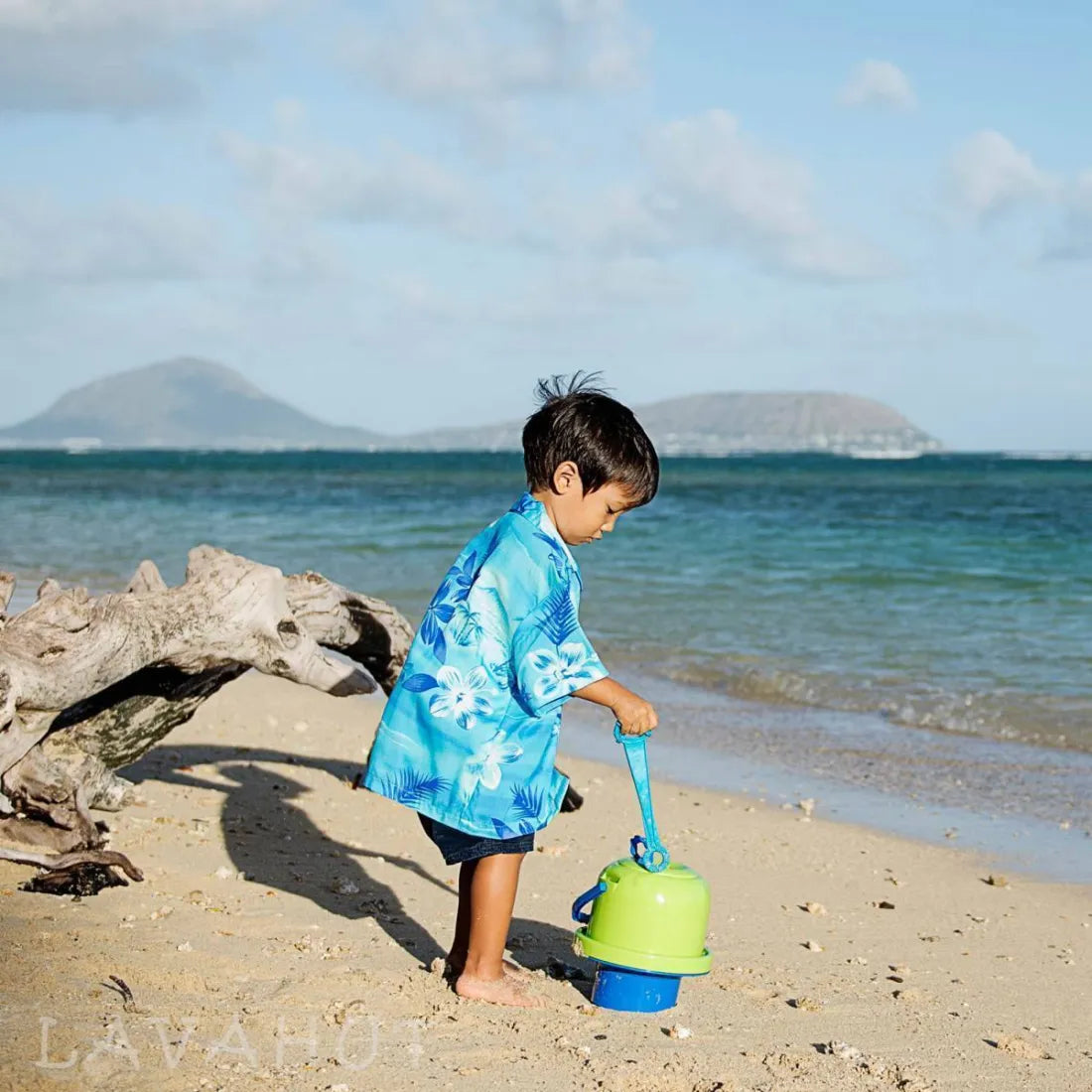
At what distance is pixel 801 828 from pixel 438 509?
26.1 m

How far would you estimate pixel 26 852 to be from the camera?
4.11m

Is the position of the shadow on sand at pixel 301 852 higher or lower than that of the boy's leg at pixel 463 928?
lower

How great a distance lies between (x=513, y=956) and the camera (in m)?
3.86

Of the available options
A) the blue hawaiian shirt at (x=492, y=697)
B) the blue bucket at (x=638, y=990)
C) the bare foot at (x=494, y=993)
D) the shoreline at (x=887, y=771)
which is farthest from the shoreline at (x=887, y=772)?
the blue hawaiian shirt at (x=492, y=697)

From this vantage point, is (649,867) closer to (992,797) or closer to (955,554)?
(992,797)

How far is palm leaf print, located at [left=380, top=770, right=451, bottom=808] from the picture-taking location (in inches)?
130

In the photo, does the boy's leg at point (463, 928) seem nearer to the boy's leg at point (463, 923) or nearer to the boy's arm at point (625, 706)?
the boy's leg at point (463, 923)

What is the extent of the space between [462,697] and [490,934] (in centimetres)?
62

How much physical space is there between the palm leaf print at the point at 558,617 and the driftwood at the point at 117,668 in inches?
62.5

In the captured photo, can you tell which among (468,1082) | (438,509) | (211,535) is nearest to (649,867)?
(468,1082)

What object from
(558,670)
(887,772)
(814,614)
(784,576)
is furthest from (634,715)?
(784,576)

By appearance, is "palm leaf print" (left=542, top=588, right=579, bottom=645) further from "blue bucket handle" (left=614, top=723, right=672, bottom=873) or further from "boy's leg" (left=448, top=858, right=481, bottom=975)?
"boy's leg" (left=448, top=858, right=481, bottom=975)

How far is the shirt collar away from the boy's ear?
2.8 inches

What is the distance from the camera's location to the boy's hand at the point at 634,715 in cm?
321
